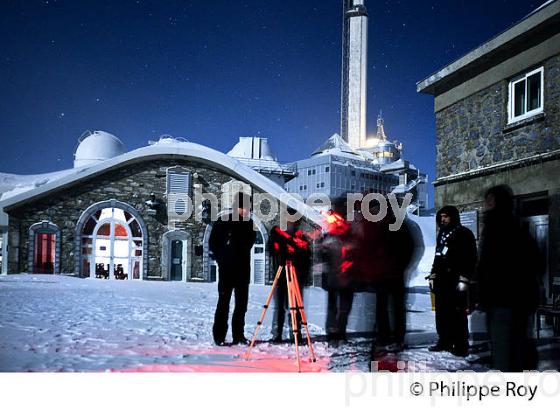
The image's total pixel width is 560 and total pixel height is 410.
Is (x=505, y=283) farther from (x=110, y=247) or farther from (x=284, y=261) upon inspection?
(x=110, y=247)

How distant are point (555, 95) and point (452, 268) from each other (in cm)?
146

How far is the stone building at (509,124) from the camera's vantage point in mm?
3430

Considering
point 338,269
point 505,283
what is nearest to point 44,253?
point 338,269

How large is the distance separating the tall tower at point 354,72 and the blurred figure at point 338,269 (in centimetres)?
68

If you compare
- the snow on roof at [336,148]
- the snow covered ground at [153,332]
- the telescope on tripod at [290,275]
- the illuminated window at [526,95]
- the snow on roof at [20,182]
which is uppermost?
the illuminated window at [526,95]

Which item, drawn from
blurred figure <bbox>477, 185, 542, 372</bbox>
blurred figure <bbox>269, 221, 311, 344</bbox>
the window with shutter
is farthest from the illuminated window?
the window with shutter

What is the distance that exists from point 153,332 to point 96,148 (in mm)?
1609

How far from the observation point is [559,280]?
335cm

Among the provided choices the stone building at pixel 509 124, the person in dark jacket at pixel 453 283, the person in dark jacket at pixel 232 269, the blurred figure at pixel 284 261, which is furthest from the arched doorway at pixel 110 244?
the stone building at pixel 509 124

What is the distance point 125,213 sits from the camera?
4.71m

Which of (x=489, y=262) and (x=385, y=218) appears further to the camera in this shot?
(x=385, y=218)
